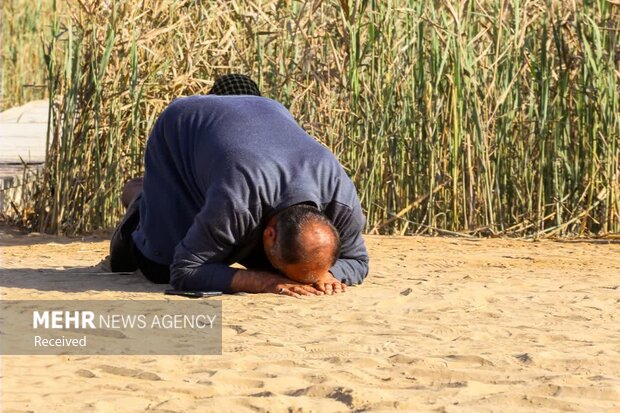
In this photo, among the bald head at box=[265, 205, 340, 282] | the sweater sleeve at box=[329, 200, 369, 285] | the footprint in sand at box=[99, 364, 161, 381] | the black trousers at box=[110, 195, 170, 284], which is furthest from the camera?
the black trousers at box=[110, 195, 170, 284]

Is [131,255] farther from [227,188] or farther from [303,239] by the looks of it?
[303,239]

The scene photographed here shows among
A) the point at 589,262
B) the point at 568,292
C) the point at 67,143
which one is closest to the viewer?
the point at 568,292

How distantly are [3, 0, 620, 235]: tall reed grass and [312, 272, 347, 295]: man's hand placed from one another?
2079 mm

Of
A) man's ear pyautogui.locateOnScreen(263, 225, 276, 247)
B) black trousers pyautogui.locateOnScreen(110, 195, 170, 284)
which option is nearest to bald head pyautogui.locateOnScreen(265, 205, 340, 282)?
man's ear pyautogui.locateOnScreen(263, 225, 276, 247)

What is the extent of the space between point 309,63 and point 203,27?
2.44 ft

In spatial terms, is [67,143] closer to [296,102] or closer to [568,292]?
[296,102]

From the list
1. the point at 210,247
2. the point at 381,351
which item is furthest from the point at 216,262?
the point at 381,351

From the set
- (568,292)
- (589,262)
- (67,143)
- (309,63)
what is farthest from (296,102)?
(568,292)

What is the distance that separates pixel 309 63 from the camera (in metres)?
7.10

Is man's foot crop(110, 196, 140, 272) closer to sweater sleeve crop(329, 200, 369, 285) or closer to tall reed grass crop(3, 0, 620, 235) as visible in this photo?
sweater sleeve crop(329, 200, 369, 285)

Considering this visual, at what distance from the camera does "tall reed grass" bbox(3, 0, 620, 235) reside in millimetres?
6973

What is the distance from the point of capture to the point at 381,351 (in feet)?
13.3

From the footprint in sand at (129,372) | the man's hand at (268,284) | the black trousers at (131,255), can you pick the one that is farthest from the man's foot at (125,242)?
the footprint in sand at (129,372)

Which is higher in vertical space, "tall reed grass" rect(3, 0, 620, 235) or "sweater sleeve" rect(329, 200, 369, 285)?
"tall reed grass" rect(3, 0, 620, 235)
